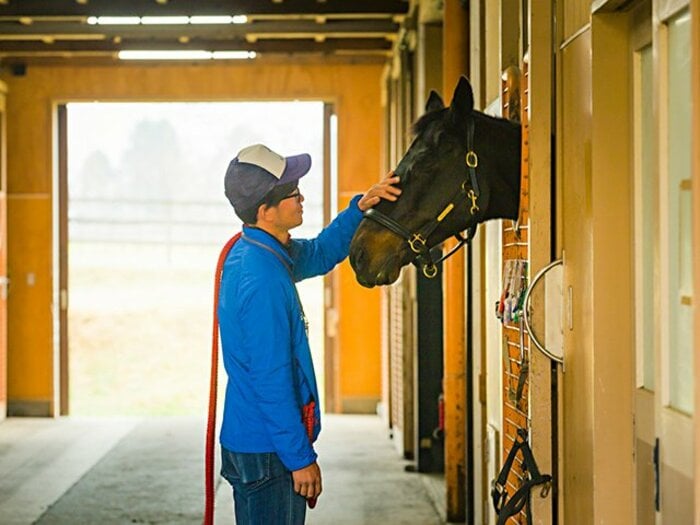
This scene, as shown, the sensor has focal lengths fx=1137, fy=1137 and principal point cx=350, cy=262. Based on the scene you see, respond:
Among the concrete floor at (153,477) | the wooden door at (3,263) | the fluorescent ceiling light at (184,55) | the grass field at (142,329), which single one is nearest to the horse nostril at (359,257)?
the concrete floor at (153,477)

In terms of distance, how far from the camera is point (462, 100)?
313cm

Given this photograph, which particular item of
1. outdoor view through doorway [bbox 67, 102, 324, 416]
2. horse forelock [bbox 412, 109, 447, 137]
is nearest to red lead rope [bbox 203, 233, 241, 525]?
horse forelock [bbox 412, 109, 447, 137]

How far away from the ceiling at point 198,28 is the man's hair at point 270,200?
4.30 meters

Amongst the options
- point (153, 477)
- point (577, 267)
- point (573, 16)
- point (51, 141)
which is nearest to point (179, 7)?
point (153, 477)

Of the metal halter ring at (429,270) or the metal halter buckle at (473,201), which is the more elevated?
the metal halter buckle at (473,201)

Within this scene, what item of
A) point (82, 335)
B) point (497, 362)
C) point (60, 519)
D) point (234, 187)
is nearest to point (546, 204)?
point (234, 187)

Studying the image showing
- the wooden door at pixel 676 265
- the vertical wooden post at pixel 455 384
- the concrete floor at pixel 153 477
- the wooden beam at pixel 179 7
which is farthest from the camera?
the wooden beam at pixel 179 7

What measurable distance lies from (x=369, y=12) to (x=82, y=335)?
11674 millimetres

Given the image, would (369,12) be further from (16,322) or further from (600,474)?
(600,474)

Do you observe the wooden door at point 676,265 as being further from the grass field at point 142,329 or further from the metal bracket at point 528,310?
the grass field at point 142,329

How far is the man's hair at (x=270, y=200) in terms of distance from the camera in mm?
3039

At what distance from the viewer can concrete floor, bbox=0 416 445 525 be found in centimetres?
579

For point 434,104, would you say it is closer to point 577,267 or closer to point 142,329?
point 577,267

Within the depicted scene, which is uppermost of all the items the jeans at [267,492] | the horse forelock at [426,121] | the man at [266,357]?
the horse forelock at [426,121]
